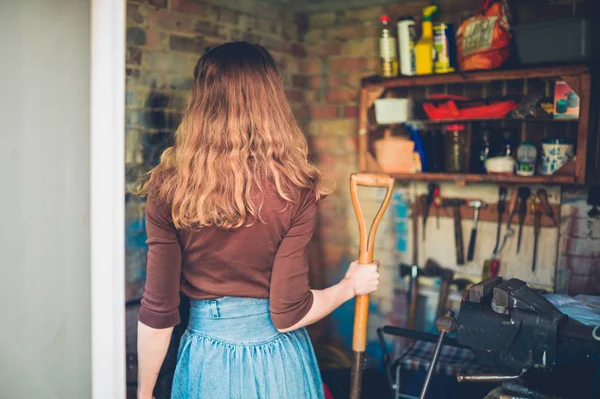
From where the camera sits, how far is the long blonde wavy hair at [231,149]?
1430 mm

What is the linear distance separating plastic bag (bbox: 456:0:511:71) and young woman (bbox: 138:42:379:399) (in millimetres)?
1527

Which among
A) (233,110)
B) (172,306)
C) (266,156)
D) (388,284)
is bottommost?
(388,284)

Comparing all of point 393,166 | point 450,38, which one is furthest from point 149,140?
point 450,38

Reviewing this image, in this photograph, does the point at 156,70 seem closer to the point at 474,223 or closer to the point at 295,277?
the point at 295,277

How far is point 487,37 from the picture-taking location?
8.82 ft

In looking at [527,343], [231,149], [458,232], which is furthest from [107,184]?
[458,232]

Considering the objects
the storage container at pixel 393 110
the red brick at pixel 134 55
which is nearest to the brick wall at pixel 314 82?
the red brick at pixel 134 55

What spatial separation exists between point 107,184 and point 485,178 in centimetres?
201

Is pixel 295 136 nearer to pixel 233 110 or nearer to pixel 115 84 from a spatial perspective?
pixel 233 110

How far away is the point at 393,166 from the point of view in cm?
313

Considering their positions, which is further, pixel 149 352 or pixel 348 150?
pixel 348 150

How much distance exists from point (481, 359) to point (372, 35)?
2167 mm

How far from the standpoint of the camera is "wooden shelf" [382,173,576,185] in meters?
2.62

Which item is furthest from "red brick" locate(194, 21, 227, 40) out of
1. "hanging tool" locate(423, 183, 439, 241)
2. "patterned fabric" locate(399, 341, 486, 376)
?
"patterned fabric" locate(399, 341, 486, 376)
